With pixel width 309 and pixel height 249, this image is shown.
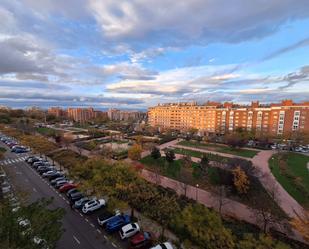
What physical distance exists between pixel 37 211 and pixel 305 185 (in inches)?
1106

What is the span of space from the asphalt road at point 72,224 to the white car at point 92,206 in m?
0.43

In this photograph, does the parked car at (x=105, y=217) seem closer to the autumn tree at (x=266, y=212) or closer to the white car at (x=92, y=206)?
the white car at (x=92, y=206)

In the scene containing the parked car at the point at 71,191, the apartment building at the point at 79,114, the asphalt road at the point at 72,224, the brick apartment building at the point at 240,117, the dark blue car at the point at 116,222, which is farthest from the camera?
the apartment building at the point at 79,114

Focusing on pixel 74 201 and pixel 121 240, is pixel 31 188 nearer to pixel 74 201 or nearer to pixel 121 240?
pixel 74 201

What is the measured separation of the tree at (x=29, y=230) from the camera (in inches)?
277

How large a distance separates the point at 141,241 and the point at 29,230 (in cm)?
765

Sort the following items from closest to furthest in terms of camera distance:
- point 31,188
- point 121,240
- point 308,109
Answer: point 121,240 → point 31,188 → point 308,109

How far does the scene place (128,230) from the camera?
1387cm

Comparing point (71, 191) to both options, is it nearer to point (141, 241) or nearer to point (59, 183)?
point (59, 183)

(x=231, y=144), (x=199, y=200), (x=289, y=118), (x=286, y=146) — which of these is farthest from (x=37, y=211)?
(x=289, y=118)

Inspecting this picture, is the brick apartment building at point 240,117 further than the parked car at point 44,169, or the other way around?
the brick apartment building at point 240,117

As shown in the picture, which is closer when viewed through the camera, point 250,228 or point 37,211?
point 37,211

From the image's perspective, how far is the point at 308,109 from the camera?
55.1m

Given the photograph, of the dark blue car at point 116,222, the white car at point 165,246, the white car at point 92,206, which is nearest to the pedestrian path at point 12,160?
the white car at point 92,206
